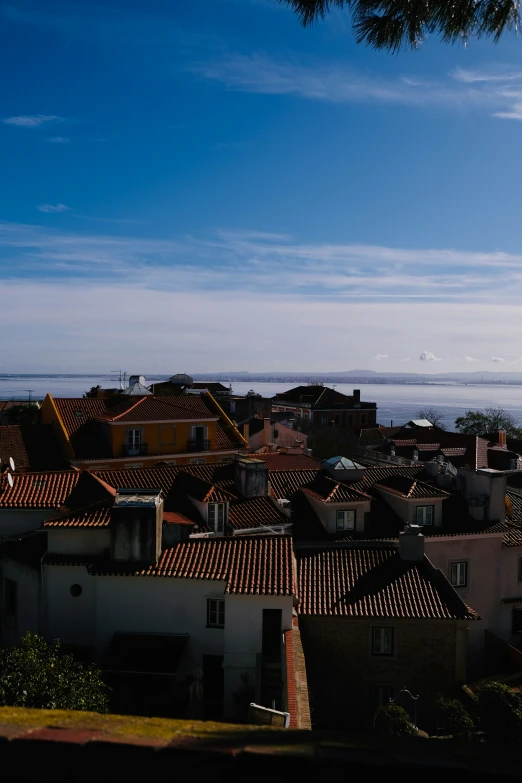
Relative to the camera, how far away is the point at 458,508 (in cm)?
2294

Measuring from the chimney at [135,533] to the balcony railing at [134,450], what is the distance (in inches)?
710

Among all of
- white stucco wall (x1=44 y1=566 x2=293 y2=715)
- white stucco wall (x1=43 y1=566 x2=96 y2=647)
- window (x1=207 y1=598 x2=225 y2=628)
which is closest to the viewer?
white stucco wall (x1=44 y1=566 x2=293 y2=715)

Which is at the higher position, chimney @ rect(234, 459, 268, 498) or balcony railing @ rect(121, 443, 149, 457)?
chimney @ rect(234, 459, 268, 498)

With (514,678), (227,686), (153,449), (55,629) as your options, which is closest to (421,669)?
(514,678)

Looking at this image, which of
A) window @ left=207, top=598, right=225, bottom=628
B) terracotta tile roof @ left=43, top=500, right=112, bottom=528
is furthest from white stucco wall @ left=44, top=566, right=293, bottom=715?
terracotta tile roof @ left=43, top=500, right=112, bottom=528

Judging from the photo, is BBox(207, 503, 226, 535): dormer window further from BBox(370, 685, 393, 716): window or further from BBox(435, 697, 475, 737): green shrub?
BBox(435, 697, 475, 737): green shrub

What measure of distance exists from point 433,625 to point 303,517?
6198 millimetres

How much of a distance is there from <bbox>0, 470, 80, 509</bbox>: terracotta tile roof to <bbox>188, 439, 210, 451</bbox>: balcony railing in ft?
47.7

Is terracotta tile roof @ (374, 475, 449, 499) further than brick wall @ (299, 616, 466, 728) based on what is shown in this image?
Yes

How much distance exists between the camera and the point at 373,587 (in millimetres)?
16984

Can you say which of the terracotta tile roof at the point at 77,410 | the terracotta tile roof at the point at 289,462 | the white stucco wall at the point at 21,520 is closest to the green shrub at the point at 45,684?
the white stucco wall at the point at 21,520

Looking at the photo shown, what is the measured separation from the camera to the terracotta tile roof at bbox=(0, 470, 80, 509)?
1873 centimetres

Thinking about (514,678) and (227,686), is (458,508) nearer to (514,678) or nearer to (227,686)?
(514,678)

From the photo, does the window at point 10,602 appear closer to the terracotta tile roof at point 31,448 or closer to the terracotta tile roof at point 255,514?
the terracotta tile roof at point 255,514
